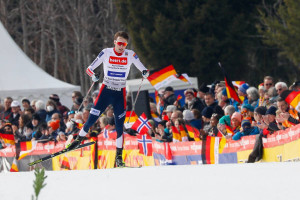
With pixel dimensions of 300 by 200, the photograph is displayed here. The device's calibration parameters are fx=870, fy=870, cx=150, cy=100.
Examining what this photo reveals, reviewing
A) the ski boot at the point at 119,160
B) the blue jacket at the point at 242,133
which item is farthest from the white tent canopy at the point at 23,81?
the blue jacket at the point at 242,133

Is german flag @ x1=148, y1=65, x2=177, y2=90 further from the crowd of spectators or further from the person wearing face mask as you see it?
the person wearing face mask

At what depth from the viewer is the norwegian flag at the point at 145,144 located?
13.7 meters

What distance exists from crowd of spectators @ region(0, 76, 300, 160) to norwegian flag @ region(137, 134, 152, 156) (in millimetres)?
185

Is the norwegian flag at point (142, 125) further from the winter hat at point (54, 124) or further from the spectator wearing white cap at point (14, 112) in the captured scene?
the spectator wearing white cap at point (14, 112)

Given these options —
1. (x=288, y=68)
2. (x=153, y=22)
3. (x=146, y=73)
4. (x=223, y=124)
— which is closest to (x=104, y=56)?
(x=146, y=73)

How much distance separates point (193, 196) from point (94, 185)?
1.18 metres

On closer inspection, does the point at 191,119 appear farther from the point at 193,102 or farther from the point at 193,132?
the point at 193,102

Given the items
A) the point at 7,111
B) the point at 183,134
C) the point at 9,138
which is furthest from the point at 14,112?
the point at 183,134

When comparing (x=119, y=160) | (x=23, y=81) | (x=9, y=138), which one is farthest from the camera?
(x=23, y=81)

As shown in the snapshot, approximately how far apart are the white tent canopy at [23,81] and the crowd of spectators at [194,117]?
14.6 ft

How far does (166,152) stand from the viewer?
520 inches

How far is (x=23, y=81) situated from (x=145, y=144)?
11454 mm

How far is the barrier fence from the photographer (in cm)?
1088

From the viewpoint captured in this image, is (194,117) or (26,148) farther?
(26,148)
